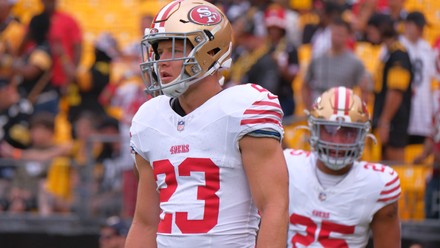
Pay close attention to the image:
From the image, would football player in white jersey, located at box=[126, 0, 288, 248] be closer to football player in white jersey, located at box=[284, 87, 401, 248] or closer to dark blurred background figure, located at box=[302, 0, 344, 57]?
football player in white jersey, located at box=[284, 87, 401, 248]

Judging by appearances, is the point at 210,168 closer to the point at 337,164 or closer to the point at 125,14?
the point at 337,164

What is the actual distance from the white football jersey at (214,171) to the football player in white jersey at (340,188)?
4.58ft

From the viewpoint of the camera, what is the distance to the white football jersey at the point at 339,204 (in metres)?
5.36

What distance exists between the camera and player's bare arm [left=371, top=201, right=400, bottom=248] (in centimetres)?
523

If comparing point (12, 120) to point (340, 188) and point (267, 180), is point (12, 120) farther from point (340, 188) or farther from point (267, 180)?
point (267, 180)

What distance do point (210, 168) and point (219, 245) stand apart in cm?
29

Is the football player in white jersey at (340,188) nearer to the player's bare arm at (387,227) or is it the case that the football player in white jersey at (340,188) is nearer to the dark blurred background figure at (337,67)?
the player's bare arm at (387,227)

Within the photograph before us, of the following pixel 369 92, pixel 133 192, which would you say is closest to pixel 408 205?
pixel 369 92

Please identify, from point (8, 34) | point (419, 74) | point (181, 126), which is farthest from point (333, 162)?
point (8, 34)

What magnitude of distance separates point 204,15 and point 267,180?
0.69 meters

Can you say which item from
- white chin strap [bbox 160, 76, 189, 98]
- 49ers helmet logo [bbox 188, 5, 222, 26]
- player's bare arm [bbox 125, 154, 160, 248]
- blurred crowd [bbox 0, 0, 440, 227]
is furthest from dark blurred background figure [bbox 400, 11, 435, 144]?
A: white chin strap [bbox 160, 76, 189, 98]

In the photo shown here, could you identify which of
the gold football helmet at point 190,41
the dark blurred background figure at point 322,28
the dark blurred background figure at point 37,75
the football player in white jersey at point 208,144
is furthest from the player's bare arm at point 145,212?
the dark blurred background figure at point 37,75

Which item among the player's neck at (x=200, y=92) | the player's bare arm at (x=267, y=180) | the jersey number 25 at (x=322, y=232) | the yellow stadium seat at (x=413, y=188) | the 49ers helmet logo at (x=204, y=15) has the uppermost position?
the 49ers helmet logo at (x=204, y=15)

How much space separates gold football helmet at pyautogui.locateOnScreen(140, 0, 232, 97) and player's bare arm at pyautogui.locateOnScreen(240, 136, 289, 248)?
0.33m
